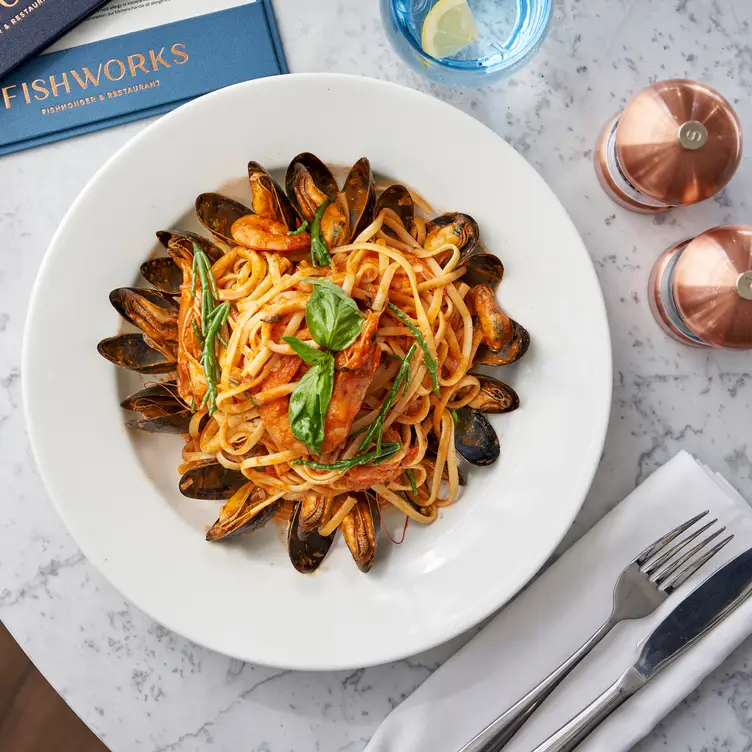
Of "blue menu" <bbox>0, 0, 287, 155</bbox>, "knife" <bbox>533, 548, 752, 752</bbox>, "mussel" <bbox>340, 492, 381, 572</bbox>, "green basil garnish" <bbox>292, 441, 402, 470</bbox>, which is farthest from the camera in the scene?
"blue menu" <bbox>0, 0, 287, 155</bbox>

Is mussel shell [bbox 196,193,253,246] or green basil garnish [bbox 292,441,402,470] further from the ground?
mussel shell [bbox 196,193,253,246]

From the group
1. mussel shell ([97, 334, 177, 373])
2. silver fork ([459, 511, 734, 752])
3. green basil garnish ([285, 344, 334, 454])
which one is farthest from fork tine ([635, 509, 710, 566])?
mussel shell ([97, 334, 177, 373])

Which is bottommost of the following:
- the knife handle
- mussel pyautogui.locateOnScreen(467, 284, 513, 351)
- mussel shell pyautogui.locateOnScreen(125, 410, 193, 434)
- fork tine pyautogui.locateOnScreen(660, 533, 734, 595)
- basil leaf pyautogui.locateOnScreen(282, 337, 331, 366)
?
the knife handle

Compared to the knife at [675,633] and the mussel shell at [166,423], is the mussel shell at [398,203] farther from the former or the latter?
the knife at [675,633]

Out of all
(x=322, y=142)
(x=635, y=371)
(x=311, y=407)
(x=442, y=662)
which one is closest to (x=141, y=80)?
(x=322, y=142)

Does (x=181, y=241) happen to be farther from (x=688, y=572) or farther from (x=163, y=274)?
(x=688, y=572)

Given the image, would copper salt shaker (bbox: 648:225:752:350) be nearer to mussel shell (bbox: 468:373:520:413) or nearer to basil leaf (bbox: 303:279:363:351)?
mussel shell (bbox: 468:373:520:413)

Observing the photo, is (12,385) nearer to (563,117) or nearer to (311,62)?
(311,62)
